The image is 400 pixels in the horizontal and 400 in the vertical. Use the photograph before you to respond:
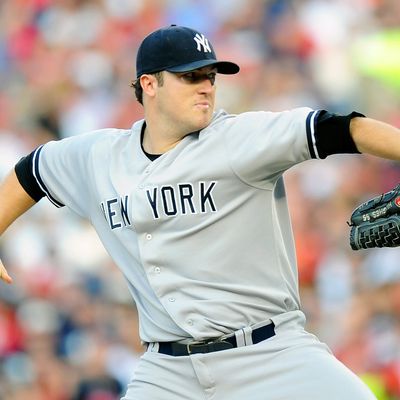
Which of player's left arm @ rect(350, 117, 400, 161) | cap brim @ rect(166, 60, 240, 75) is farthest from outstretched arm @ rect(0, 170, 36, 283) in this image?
player's left arm @ rect(350, 117, 400, 161)

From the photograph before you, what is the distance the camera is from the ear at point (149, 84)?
15.4 feet

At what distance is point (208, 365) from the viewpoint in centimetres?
434

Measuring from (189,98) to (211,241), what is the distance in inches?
21.9

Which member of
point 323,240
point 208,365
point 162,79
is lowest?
point 208,365

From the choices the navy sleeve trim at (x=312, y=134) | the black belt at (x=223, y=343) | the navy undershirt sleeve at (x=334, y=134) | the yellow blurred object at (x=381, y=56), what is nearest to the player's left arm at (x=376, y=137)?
the navy undershirt sleeve at (x=334, y=134)

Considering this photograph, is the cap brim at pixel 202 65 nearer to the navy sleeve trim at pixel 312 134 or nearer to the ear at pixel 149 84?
the ear at pixel 149 84

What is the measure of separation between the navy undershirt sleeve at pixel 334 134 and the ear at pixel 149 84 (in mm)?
819

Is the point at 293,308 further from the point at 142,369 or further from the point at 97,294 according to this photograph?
the point at 97,294

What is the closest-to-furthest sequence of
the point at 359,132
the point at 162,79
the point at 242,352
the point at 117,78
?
1. the point at 359,132
2. the point at 242,352
3. the point at 162,79
4. the point at 117,78

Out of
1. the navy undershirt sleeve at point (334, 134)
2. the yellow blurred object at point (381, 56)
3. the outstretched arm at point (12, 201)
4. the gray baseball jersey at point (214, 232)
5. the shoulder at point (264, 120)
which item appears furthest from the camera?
the yellow blurred object at point (381, 56)

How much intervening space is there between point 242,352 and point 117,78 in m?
6.87

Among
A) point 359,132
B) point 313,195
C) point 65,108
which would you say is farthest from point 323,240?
point 359,132

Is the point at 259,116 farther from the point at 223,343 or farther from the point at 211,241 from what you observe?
the point at 223,343

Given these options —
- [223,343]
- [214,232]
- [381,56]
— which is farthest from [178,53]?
[381,56]
